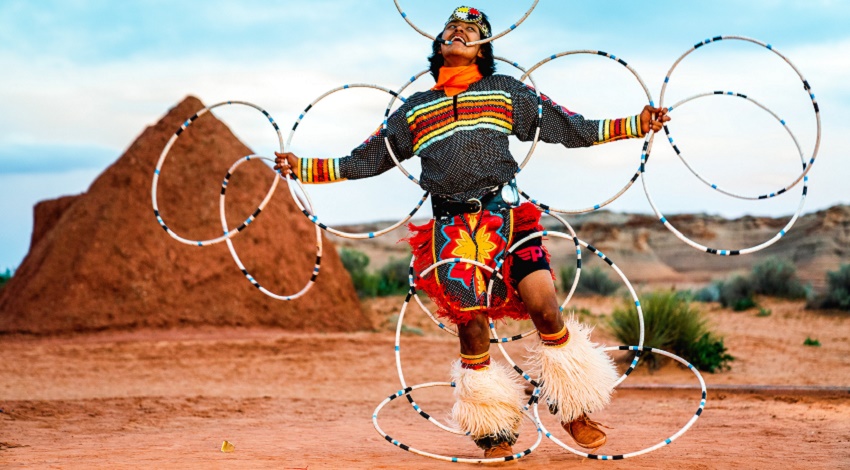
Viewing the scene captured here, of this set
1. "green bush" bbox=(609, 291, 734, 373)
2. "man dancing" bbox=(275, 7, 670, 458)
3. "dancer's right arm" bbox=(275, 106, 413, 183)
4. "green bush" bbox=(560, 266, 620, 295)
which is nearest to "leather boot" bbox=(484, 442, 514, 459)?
"man dancing" bbox=(275, 7, 670, 458)

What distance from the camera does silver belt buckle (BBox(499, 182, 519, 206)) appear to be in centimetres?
593

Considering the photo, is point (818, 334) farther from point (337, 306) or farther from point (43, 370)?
point (43, 370)

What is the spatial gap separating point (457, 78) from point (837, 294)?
14.3 meters

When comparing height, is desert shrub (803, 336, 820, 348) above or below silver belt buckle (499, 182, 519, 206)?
below

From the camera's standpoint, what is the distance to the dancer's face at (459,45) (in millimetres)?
5941

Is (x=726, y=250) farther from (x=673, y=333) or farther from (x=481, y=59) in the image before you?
(x=673, y=333)

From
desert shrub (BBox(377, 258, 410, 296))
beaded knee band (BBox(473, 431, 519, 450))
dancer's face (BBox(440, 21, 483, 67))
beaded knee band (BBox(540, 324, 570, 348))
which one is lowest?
beaded knee band (BBox(473, 431, 519, 450))

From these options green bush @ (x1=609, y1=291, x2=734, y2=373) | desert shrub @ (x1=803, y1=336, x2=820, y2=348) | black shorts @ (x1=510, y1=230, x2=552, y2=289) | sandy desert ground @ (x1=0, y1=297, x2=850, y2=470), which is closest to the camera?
black shorts @ (x1=510, y1=230, x2=552, y2=289)

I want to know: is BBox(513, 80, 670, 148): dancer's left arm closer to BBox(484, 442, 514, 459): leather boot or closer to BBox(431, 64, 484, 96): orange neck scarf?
BBox(431, 64, 484, 96): orange neck scarf

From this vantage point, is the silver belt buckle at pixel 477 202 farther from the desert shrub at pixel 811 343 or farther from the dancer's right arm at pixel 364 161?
the desert shrub at pixel 811 343

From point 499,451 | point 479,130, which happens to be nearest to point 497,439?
point 499,451

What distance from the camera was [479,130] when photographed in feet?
19.3

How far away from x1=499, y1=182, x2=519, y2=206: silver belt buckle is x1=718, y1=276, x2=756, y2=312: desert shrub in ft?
48.0

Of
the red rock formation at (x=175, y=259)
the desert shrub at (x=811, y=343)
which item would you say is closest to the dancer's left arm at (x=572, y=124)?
the red rock formation at (x=175, y=259)
